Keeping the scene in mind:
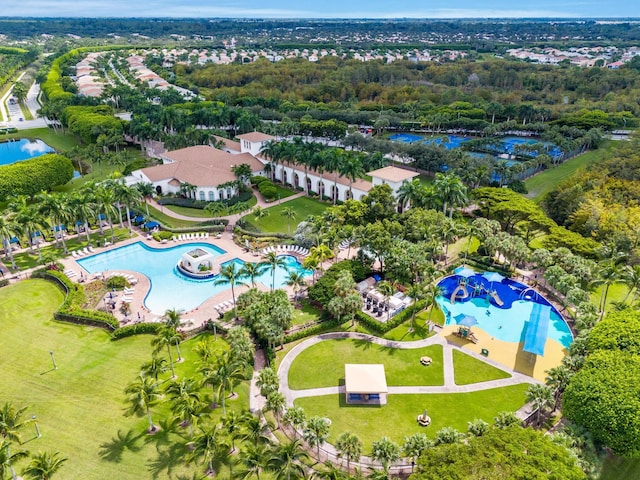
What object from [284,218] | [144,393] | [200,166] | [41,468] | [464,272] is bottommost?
[284,218]

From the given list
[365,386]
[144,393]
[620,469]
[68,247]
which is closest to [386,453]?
[365,386]

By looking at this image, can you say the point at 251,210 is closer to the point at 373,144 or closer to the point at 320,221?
the point at 320,221

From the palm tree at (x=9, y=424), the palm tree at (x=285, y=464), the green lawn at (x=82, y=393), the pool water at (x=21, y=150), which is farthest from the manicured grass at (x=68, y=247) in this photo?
the pool water at (x=21, y=150)

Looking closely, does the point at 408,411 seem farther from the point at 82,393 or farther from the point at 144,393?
the point at 82,393

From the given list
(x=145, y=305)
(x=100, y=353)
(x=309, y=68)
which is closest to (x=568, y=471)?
(x=100, y=353)

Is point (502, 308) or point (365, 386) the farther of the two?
point (502, 308)

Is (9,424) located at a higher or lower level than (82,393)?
higher

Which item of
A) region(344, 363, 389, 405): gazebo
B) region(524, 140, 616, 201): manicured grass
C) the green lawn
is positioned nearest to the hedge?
Answer: the green lawn

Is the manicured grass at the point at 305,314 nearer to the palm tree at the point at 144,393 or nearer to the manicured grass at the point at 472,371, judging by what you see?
the manicured grass at the point at 472,371
